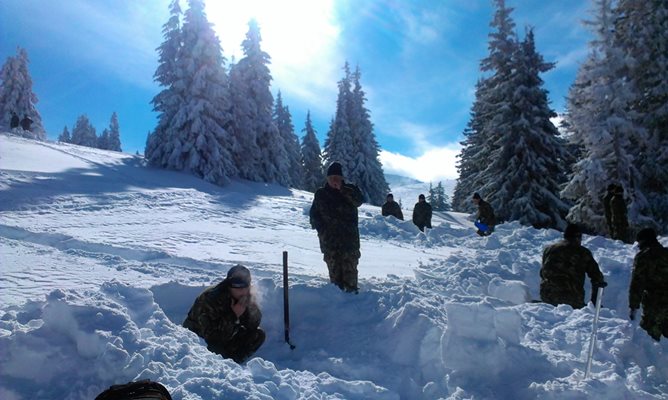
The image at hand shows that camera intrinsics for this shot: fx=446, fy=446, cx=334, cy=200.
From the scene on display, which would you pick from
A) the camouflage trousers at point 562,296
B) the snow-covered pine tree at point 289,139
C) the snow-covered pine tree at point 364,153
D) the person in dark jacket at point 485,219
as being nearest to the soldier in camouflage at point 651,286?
the camouflage trousers at point 562,296

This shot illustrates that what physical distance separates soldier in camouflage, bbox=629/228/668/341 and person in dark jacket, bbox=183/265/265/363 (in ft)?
15.4

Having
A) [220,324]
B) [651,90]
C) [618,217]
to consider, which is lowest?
[220,324]

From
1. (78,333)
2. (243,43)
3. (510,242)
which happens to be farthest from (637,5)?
(243,43)

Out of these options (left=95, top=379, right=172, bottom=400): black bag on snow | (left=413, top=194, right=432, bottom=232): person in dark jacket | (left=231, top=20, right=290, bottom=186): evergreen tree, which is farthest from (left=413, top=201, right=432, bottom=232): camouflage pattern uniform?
(left=231, top=20, right=290, bottom=186): evergreen tree

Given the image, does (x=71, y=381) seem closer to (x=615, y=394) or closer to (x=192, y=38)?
(x=615, y=394)

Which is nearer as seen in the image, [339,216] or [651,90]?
[339,216]

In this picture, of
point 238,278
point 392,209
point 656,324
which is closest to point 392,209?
point 392,209

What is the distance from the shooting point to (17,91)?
Answer: 4316 centimetres

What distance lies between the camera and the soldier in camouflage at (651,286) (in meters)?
5.28

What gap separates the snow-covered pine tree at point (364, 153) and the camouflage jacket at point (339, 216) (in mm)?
30523

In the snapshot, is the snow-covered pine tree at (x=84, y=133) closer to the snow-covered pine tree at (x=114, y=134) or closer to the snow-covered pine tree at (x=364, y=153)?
the snow-covered pine tree at (x=114, y=134)

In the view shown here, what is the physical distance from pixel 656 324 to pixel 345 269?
3842 mm

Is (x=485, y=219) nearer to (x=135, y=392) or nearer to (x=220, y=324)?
(x=220, y=324)

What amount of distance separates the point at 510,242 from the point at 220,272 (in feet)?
28.1
